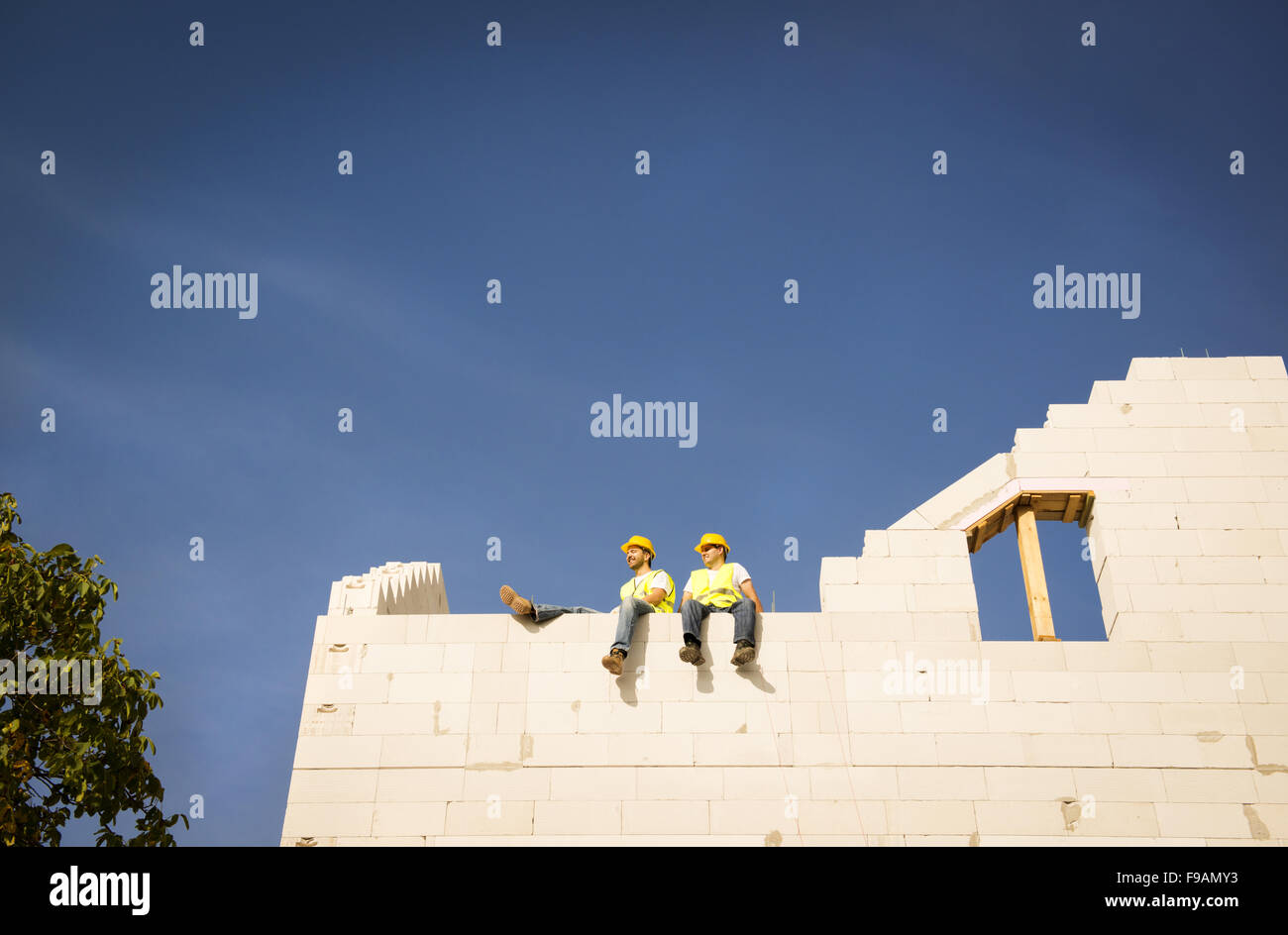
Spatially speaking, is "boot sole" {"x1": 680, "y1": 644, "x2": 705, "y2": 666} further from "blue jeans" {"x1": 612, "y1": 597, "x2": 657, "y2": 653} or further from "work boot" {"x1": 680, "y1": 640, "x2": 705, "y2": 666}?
"blue jeans" {"x1": 612, "y1": 597, "x2": 657, "y2": 653}

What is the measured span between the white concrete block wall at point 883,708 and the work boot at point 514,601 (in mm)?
237

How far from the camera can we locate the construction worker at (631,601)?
1160 cm

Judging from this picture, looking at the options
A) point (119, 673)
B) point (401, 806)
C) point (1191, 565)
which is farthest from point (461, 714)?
point (1191, 565)

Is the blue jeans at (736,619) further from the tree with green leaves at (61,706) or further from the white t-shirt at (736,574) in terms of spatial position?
the tree with green leaves at (61,706)

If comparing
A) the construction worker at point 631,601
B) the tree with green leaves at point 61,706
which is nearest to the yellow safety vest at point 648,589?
the construction worker at point 631,601

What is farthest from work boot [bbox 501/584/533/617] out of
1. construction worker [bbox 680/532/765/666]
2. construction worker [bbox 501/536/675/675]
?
construction worker [bbox 680/532/765/666]

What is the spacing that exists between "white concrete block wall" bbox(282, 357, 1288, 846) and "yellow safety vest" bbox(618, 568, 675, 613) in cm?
55

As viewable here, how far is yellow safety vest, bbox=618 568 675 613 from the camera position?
12.6 m

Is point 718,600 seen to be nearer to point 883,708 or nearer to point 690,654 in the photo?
point 690,654
